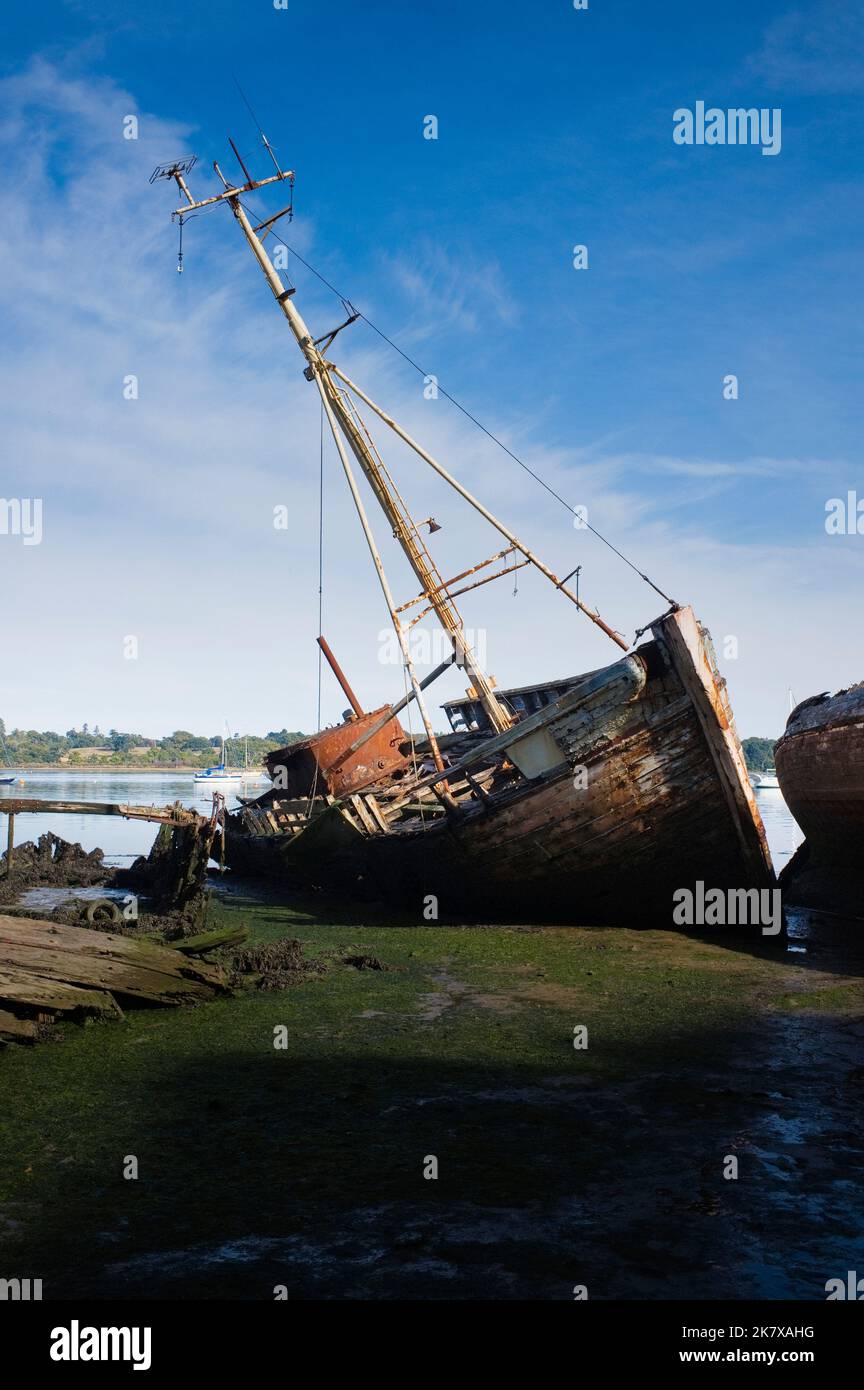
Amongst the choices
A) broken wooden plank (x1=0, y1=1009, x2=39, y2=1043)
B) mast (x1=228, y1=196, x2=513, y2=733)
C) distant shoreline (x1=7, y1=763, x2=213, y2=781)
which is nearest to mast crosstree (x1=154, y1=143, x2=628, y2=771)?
mast (x1=228, y1=196, x2=513, y2=733)

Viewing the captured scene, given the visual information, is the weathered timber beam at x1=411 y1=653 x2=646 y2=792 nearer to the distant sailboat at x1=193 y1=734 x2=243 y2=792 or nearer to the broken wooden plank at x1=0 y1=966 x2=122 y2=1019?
the broken wooden plank at x1=0 y1=966 x2=122 y2=1019

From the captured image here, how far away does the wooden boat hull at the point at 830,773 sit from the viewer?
15797mm

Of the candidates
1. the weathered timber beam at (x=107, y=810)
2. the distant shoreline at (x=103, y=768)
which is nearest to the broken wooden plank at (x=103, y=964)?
the weathered timber beam at (x=107, y=810)

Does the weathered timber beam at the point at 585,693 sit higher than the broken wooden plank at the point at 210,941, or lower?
higher

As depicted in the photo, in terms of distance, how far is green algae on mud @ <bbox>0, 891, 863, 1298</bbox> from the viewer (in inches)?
182

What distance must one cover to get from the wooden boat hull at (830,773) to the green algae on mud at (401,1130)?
5.81 metres

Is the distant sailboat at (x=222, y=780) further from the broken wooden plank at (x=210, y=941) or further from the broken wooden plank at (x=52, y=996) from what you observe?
the broken wooden plank at (x=52, y=996)

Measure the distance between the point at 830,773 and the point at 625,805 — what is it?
5215 millimetres

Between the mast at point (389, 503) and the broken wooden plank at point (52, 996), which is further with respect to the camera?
the mast at point (389, 503)

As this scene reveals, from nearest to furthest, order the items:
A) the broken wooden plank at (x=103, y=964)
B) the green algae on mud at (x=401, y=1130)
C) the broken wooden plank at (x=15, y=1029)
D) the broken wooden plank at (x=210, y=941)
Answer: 1. the green algae on mud at (x=401, y=1130)
2. the broken wooden plank at (x=15, y=1029)
3. the broken wooden plank at (x=103, y=964)
4. the broken wooden plank at (x=210, y=941)

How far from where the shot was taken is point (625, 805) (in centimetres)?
1381

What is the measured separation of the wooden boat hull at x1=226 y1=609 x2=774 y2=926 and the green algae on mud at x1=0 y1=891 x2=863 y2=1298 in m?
3.11

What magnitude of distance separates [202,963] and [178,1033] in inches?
68.4

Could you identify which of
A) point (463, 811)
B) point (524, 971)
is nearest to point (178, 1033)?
point (524, 971)
